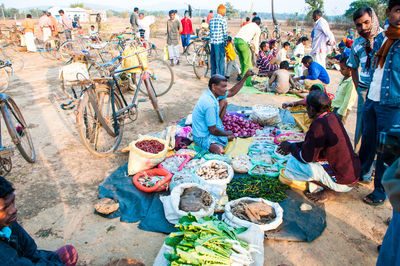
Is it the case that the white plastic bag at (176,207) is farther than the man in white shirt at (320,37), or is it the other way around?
the man in white shirt at (320,37)

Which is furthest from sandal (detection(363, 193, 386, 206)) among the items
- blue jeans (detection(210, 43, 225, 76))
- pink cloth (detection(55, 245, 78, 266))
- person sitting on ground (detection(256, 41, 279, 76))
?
person sitting on ground (detection(256, 41, 279, 76))

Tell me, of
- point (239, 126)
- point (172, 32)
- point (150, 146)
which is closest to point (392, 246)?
point (150, 146)

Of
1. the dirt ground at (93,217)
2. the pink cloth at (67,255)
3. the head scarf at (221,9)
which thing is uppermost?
the head scarf at (221,9)

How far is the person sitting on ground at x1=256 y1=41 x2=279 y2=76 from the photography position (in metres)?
7.95

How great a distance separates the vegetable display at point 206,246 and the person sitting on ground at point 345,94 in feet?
10.2

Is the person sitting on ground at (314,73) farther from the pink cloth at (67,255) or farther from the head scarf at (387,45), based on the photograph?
the pink cloth at (67,255)

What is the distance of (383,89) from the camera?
274 centimetres

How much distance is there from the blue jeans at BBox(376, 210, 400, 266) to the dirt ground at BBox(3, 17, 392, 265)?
2.24ft

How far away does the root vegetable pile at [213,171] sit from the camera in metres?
3.31

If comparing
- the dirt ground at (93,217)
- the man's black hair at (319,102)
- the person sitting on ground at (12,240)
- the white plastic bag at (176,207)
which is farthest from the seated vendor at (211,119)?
the person sitting on ground at (12,240)

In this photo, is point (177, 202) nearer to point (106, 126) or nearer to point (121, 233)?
point (121, 233)

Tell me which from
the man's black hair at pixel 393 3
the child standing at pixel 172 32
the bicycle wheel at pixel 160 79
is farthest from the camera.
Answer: the child standing at pixel 172 32

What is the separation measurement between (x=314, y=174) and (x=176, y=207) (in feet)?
5.19

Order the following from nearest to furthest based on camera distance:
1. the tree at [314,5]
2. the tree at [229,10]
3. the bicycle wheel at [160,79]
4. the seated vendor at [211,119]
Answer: the seated vendor at [211,119] < the bicycle wheel at [160,79] < the tree at [314,5] < the tree at [229,10]
